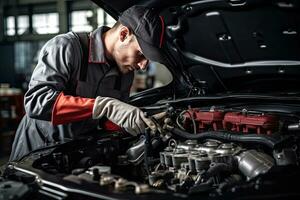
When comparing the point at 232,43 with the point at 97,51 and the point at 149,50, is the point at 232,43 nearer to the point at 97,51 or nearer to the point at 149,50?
the point at 149,50

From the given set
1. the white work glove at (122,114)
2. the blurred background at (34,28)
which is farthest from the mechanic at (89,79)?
the blurred background at (34,28)

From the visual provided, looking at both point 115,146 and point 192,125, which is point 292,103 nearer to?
point 192,125

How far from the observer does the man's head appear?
168 cm

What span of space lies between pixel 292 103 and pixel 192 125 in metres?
0.46

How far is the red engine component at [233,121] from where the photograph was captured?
1.56m

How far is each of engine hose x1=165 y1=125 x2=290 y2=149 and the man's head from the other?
0.34 m

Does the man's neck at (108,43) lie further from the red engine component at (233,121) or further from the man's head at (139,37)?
the red engine component at (233,121)

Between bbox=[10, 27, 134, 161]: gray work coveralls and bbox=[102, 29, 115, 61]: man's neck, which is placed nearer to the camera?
bbox=[10, 27, 134, 161]: gray work coveralls

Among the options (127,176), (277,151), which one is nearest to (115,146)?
(127,176)

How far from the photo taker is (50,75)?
1.75 metres

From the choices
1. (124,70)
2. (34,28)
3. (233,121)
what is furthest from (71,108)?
(34,28)

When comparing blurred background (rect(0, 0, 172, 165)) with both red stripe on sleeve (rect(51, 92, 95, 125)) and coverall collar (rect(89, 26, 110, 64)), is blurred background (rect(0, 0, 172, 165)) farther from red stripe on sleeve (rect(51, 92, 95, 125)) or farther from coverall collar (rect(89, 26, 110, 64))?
red stripe on sleeve (rect(51, 92, 95, 125))

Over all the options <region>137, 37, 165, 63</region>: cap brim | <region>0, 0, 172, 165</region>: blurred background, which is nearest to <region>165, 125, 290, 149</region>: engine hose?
<region>137, 37, 165, 63</region>: cap brim

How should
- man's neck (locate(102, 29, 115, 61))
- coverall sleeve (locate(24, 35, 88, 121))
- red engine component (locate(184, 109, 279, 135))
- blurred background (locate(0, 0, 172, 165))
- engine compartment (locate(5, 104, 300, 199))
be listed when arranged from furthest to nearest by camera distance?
blurred background (locate(0, 0, 172, 165)), man's neck (locate(102, 29, 115, 61)), coverall sleeve (locate(24, 35, 88, 121)), red engine component (locate(184, 109, 279, 135)), engine compartment (locate(5, 104, 300, 199))
